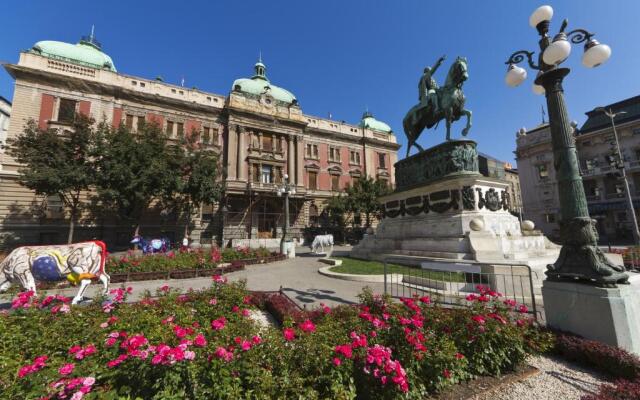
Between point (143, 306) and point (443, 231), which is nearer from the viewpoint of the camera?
point (143, 306)

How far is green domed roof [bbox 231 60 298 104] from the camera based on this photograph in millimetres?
33225

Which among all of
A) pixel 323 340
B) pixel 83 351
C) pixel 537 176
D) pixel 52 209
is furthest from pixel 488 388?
pixel 537 176

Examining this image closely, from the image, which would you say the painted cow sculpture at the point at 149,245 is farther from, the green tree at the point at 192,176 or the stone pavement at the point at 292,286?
the stone pavement at the point at 292,286

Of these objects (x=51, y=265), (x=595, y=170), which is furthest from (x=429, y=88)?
(x=595, y=170)

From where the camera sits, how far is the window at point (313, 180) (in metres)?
34.2

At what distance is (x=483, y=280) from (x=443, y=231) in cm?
329

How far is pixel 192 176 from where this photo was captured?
21.8 meters

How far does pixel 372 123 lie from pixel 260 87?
62.9ft

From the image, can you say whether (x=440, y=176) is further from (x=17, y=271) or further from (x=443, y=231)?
(x=17, y=271)

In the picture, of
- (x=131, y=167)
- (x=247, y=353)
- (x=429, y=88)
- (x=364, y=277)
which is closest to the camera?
(x=247, y=353)

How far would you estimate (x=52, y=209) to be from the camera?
21.8m

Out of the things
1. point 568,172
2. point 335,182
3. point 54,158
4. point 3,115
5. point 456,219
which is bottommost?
point 456,219

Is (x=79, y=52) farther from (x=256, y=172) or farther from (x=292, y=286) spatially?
(x=292, y=286)

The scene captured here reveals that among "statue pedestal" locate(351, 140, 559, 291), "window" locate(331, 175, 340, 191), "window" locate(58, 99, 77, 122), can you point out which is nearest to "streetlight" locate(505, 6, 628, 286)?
"statue pedestal" locate(351, 140, 559, 291)
